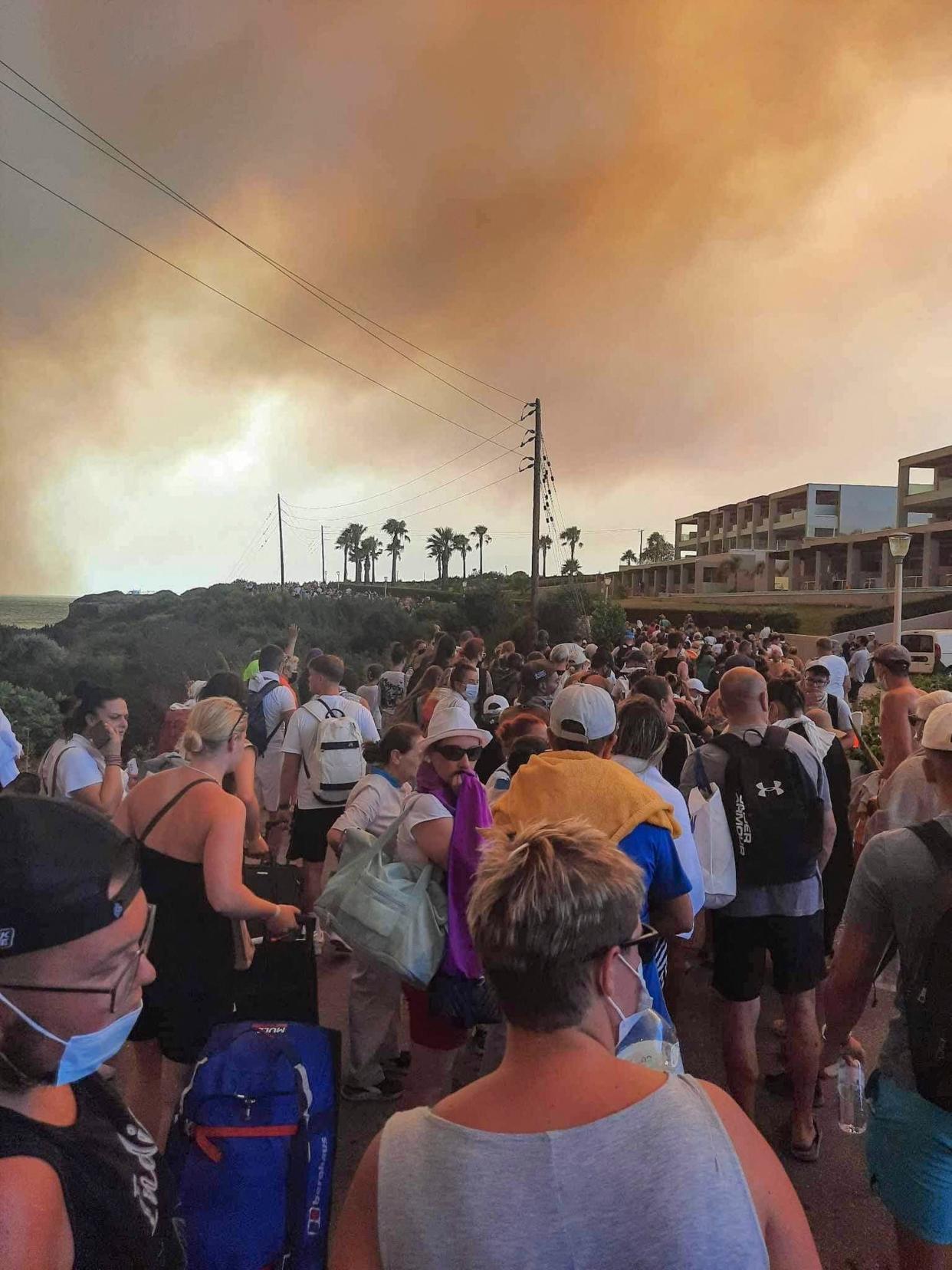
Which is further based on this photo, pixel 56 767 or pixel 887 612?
pixel 887 612

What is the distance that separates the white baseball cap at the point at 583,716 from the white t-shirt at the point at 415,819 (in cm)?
53

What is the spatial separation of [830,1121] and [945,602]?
4047 centimetres

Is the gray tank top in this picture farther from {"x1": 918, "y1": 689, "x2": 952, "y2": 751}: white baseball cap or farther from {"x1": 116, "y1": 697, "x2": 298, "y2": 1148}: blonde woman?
{"x1": 116, "y1": 697, "x2": 298, "y2": 1148}: blonde woman

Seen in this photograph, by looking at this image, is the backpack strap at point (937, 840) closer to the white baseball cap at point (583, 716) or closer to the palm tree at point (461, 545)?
the white baseball cap at point (583, 716)

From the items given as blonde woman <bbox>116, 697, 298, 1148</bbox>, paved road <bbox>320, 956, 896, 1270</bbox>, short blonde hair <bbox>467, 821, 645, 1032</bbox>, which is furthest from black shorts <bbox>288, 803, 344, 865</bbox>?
short blonde hair <bbox>467, 821, 645, 1032</bbox>

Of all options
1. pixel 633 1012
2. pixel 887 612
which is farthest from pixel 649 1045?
pixel 887 612

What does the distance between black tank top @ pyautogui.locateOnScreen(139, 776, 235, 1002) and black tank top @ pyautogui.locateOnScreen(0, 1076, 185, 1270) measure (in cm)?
142

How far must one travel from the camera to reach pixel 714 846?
319cm

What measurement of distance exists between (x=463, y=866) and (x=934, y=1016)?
4.95 feet

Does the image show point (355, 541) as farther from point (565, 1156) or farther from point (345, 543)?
point (565, 1156)

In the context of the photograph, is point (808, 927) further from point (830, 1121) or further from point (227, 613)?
point (227, 613)

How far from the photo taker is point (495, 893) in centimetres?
137

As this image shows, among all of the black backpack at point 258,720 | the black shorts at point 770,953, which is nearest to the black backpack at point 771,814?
the black shorts at point 770,953

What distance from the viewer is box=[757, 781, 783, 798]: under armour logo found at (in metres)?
3.30
